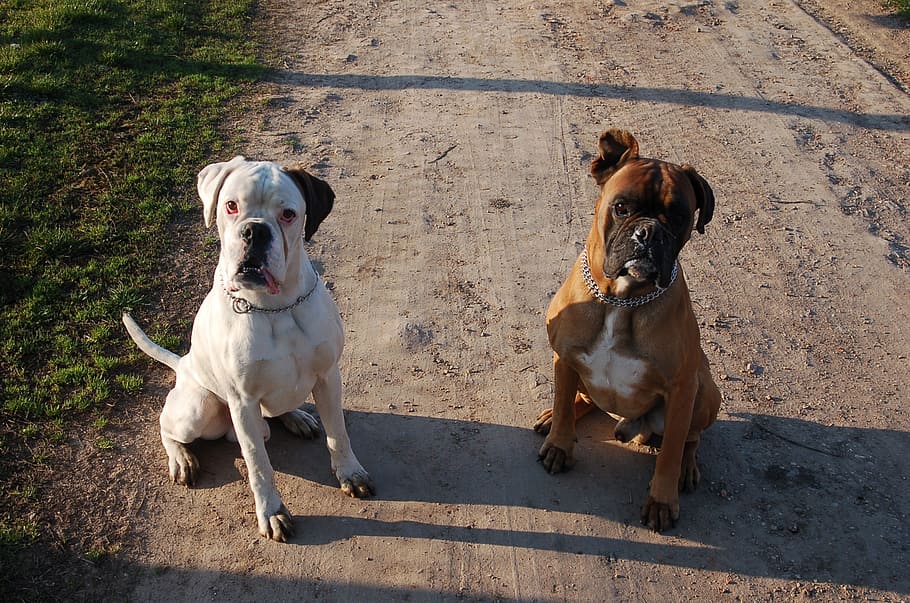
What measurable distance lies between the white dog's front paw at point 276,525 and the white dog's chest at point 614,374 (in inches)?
62.1

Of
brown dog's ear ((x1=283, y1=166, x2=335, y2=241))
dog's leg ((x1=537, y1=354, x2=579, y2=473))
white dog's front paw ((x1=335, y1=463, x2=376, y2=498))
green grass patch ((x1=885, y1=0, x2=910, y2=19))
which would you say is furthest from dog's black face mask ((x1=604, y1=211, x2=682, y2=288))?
green grass patch ((x1=885, y1=0, x2=910, y2=19))

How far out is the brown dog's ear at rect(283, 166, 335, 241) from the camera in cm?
350

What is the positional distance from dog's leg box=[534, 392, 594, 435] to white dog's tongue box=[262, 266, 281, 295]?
1797 millimetres

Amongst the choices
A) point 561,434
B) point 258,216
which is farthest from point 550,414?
point 258,216

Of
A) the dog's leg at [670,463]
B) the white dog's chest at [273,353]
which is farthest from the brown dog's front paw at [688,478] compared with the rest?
the white dog's chest at [273,353]

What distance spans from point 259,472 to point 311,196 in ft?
4.26

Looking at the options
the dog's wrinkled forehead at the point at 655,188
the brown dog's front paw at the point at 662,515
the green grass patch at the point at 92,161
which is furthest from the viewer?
the green grass patch at the point at 92,161

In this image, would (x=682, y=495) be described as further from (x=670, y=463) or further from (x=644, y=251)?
(x=644, y=251)

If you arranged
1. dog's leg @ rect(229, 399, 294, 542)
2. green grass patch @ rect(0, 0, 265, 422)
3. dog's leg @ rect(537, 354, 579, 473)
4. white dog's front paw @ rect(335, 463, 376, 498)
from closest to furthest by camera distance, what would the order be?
dog's leg @ rect(229, 399, 294, 542)
white dog's front paw @ rect(335, 463, 376, 498)
dog's leg @ rect(537, 354, 579, 473)
green grass patch @ rect(0, 0, 265, 422)

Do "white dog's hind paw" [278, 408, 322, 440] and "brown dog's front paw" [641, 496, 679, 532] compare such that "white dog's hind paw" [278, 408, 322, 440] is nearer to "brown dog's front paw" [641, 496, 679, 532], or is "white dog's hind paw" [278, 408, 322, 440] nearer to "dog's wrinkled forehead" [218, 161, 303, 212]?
"dog's wrinkled forehead" [218, 161, 303, 212]

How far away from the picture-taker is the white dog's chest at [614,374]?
3.82 meters

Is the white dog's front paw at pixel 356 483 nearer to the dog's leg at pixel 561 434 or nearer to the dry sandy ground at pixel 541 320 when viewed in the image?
the dry sandy ground at pixel 541 320

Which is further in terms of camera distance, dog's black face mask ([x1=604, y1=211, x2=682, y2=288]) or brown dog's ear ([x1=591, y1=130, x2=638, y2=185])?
brown dog's ear ([x1=591, y1=130, x2=638, y2=185])

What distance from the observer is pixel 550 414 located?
4.61 m
